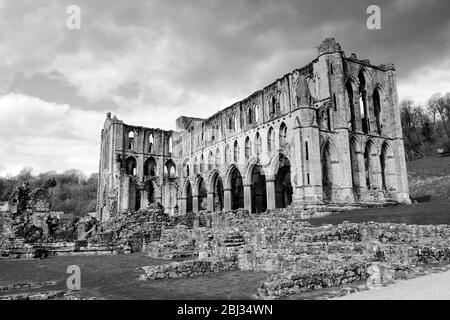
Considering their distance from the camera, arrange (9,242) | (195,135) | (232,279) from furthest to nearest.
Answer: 1. (195,135)
2. (9,242)
3. (232,279)

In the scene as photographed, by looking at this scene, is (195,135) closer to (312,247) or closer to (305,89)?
(305,89)

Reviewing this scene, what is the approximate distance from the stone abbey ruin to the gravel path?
2160 cm

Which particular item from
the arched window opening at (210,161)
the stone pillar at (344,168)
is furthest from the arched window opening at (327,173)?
the arched window opening at (210,161)

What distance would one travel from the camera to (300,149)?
31438 millimetres

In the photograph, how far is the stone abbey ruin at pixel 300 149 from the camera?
32.1m

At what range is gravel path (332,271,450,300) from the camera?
6.47m

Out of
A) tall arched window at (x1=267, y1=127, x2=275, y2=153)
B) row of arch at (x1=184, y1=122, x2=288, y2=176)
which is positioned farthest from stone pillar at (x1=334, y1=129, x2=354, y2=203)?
tall arched window at (x1=267, y1=127, x2=275, y2=153)

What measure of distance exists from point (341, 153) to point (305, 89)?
6481mm

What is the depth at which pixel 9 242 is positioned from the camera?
23906 millimetres

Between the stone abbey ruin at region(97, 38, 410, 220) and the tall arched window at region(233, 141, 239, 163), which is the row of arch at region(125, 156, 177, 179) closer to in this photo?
the stone abbey ruin at region(97, 38, 410, 220)

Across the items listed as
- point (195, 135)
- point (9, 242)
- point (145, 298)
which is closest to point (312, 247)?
point (145, 298)

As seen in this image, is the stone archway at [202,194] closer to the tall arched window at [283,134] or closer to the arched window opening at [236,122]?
the arched window opening at [236,122]

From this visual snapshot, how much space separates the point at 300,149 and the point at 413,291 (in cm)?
2484

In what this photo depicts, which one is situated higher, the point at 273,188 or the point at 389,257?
the point at 273,188
